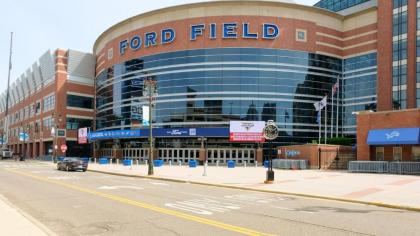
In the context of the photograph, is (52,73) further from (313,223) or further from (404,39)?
(313,223)

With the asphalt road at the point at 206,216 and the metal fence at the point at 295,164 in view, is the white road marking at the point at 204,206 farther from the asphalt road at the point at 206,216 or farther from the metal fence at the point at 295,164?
the metal fence at the point at 295,164

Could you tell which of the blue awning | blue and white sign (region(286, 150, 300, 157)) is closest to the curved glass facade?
blue and white sign (region(286, 150, 300, 157))

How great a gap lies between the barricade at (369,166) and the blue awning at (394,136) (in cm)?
227

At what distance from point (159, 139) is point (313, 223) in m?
56.6

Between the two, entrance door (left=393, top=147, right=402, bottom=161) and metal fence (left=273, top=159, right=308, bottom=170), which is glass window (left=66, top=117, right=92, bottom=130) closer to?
metal fence (left=273, top=159, right=308, bottom=170)

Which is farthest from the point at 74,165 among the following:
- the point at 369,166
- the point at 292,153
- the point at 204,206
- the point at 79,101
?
the point at 79,101

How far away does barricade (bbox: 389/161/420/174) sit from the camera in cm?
3288

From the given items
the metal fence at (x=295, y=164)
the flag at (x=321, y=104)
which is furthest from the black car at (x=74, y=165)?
the flag at (x=321, y=104)

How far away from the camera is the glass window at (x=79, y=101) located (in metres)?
86.7

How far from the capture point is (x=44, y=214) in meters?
13.5

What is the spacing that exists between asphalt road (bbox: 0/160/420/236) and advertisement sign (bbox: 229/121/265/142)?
39652mm

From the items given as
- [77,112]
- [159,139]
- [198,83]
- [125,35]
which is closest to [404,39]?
[198,83]

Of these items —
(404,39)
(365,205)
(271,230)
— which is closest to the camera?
(271,230)

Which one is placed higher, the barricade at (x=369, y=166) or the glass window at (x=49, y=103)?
the glass window at (x=49, y=103)
